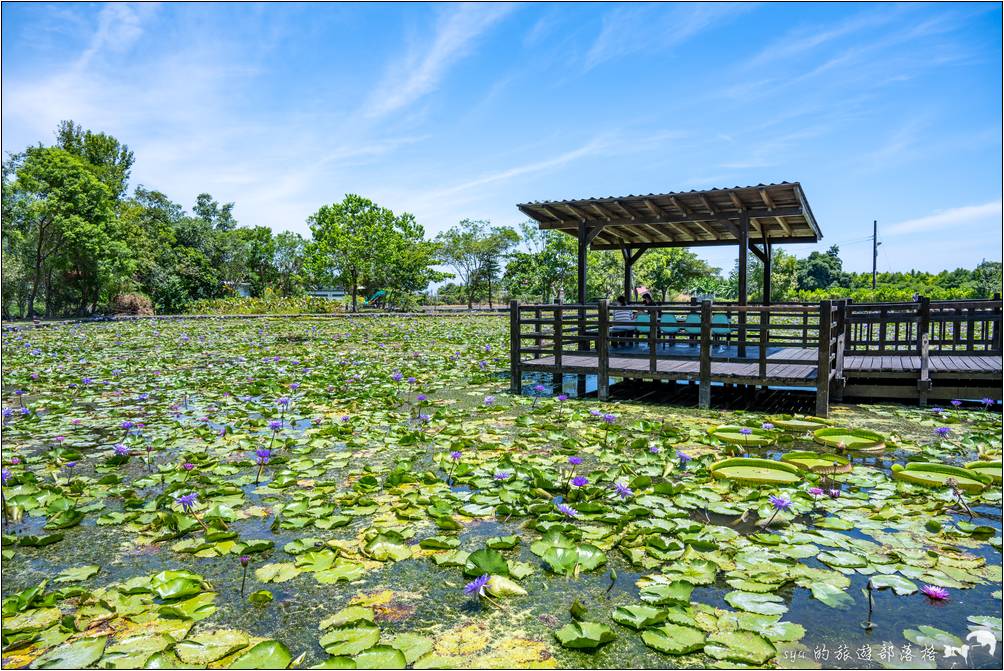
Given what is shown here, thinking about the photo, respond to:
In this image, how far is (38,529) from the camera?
125 inches

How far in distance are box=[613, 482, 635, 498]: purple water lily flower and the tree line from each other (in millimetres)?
20068

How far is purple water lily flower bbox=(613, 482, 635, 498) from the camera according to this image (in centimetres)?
338

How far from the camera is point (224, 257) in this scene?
45719 millimetres

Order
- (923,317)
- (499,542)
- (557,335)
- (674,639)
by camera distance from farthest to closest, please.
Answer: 1. (557,335)
2. (923,317)
3. (499,542)
4. (674,639)

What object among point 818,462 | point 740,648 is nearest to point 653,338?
point 818,462

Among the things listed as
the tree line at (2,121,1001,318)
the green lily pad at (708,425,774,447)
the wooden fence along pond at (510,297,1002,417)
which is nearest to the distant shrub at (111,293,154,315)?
the tree line at (2,121,1001,318)

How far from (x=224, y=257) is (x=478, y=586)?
160ft

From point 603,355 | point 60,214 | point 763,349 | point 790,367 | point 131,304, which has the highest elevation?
point 60,214

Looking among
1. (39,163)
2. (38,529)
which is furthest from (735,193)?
(39,163)

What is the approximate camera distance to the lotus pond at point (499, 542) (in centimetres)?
211

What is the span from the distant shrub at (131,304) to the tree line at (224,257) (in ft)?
0.23

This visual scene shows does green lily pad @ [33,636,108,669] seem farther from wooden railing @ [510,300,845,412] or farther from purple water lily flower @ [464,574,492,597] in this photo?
wooden railing @ [510,300,845,412]

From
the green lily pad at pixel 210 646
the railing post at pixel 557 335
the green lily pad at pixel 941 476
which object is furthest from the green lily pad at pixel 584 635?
the railing post at pixel 557 335

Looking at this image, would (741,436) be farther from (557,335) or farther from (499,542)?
(557,335)
